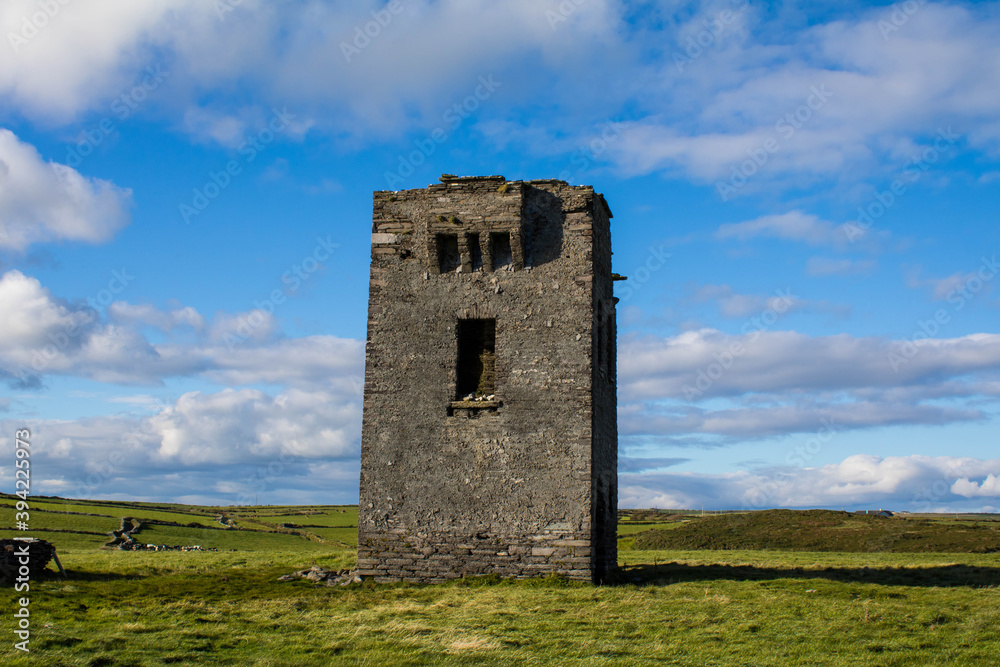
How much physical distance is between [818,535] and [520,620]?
1142 inches

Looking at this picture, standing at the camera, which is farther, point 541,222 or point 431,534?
point 541,222

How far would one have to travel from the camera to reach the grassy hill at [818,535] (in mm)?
34125

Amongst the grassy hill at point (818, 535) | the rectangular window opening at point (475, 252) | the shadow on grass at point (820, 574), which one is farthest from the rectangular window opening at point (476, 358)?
the grassy hill at point (818, 535)

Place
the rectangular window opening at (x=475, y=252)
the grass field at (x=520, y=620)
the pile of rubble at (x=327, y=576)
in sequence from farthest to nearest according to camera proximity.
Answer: the rectangular window opening at (x=475, y=252), the pile of rubble at (x=327, y=576), the grass field at (x=520, y=620)

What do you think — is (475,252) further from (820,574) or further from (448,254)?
(820,574)

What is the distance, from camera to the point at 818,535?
37125mm

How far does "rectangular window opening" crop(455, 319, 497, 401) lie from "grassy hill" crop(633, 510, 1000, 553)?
77.9ft

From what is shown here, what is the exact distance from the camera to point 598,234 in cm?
1902

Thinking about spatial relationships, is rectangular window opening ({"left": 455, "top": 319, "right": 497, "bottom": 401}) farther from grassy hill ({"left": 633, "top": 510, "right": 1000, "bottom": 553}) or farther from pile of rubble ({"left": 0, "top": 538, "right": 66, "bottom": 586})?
grassy hill ({"left": 633, "top": 510, "right": 1000, "bottom": 553})

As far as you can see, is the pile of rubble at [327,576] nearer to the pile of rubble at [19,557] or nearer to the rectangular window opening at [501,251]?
the pile of rubble at [19,557]

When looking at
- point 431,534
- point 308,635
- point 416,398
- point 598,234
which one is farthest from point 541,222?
point 308,635

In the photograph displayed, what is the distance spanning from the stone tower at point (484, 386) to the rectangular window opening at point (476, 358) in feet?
0.11

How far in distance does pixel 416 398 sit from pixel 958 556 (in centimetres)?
2303

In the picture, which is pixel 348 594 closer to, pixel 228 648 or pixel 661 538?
pixel 228 648
